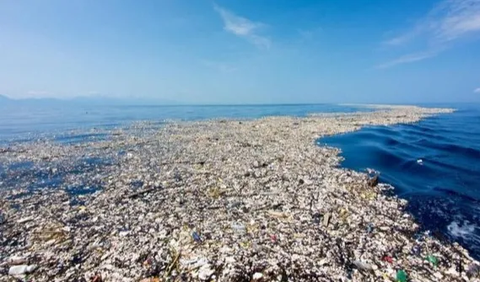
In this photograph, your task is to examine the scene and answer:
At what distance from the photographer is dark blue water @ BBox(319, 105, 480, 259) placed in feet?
30.6

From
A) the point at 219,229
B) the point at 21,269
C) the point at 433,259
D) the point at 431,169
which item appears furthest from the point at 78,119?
the point at 433,259

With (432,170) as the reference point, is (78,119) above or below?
above

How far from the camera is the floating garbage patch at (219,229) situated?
6305 mm

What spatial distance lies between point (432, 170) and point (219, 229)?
14.0 meters

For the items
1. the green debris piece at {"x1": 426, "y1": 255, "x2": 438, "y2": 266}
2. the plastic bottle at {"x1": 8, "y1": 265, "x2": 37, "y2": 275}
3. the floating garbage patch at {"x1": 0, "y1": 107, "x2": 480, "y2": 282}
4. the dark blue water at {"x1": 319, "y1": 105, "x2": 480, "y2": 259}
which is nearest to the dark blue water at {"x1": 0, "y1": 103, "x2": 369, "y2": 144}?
the floating garbage patch at {"x1": 0, "y1": 107, "x2": 480, "y2": 282}

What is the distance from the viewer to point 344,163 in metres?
16.5

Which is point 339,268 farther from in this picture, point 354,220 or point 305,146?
point 305,146

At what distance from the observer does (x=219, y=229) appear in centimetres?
806

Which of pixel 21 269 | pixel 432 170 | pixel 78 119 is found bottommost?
pixel 21 269

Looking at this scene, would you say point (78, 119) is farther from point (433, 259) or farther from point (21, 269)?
point (433, 259)

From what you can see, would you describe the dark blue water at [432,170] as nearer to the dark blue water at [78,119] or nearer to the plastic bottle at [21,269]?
the plastic bottle at [21,269]

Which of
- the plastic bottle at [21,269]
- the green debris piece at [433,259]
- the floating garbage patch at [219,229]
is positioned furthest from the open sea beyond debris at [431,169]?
the plastic bottle at [21,269]

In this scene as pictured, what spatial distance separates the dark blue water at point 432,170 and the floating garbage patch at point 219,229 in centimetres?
104

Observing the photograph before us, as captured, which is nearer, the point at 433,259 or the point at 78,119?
the point at 433,259
